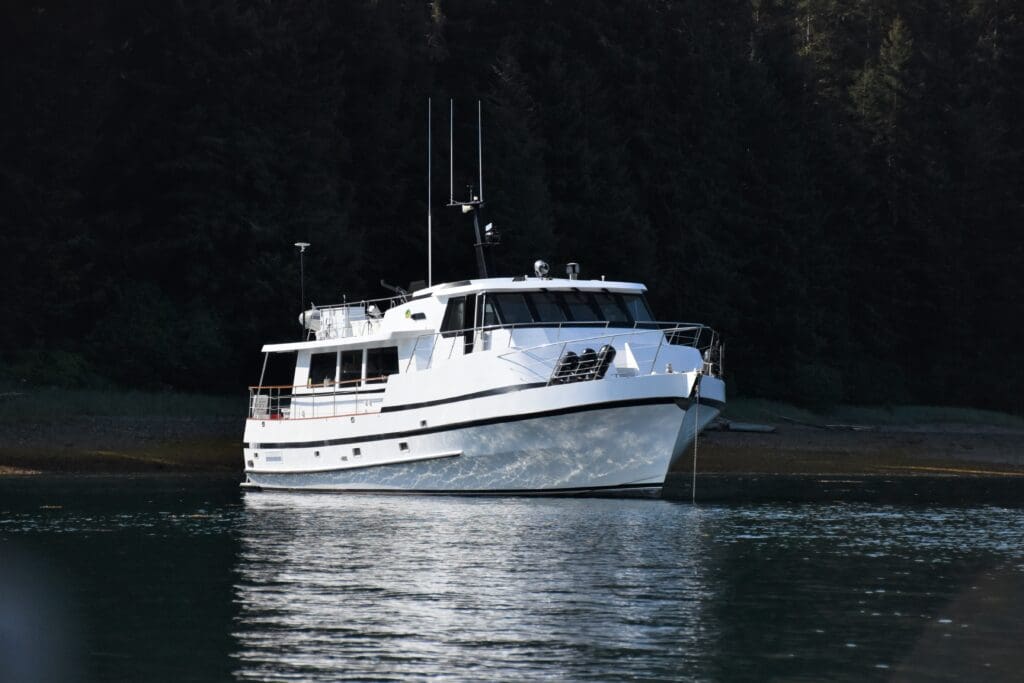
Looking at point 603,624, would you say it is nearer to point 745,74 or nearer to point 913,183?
point 745,74

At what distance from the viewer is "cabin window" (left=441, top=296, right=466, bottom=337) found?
32.2 m

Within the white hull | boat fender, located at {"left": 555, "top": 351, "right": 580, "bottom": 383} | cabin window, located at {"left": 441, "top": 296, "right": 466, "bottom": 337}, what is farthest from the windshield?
the white hull

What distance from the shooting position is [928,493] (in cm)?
3531

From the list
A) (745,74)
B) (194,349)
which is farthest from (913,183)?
(194,349)

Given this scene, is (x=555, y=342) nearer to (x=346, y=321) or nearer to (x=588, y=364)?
(x=588, y=364)

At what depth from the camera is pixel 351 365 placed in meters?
35.0

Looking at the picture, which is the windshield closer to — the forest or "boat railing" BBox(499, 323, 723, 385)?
"boat railing" BBox(499, 323, 723, 385)

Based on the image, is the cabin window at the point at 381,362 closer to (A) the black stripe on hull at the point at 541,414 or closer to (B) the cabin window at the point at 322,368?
(B) the cabin window at the point at 322,368

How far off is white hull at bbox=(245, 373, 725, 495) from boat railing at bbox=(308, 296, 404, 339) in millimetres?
3006

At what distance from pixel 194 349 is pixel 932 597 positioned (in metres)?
32.9

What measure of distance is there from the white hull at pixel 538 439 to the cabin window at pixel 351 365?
178 cm

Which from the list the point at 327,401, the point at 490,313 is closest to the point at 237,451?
the point at 327,401

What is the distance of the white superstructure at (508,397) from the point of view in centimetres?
2953

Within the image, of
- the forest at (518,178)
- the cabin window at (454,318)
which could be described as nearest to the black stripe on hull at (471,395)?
the cabin window at (454,318)
